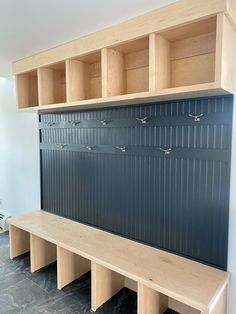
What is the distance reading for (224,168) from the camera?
1.55 m

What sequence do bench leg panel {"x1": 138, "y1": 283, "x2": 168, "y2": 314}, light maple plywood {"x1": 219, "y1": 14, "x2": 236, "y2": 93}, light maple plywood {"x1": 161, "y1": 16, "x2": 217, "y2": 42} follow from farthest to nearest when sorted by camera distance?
1. bench leg panel {"x1": 138, "y1": 283, "x2": 168, "y2": 314}
2. light maple plywood {"x1": 161, "y1": 16, "x2": 217, "y2": 42}
3. light maple plywood {"x1": 219, "y1": 14, "x2": 236, "y2": 93}

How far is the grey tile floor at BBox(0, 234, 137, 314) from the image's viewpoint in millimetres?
1859

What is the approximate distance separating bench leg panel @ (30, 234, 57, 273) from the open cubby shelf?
4.12 ft

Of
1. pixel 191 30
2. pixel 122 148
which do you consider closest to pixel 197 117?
pixel 191 30

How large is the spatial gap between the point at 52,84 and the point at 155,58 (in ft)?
3.96

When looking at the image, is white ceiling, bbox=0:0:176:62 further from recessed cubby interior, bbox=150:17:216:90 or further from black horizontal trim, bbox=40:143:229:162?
black horizontal trim, bbox=40:143:229:162

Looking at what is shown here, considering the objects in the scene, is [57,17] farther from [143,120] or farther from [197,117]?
[197,117]

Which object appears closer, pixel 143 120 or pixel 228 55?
pixel 228 55

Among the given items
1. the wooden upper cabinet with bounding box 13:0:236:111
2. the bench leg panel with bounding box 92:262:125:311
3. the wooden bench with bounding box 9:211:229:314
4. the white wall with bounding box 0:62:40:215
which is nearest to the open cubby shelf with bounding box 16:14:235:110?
the wooden upper cabinet with bounding box 13:0:236:111

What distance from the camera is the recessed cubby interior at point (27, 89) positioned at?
8.44 ft

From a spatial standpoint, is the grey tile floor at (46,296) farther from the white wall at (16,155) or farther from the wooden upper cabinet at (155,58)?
the wooden upper cabinet at (155,58)

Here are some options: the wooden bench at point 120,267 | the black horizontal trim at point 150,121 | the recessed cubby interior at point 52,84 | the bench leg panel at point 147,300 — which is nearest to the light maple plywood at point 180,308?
the wooden bench at point 120,267

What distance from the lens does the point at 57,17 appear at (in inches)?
63.4

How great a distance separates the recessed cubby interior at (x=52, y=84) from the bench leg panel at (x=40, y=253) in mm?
1293
